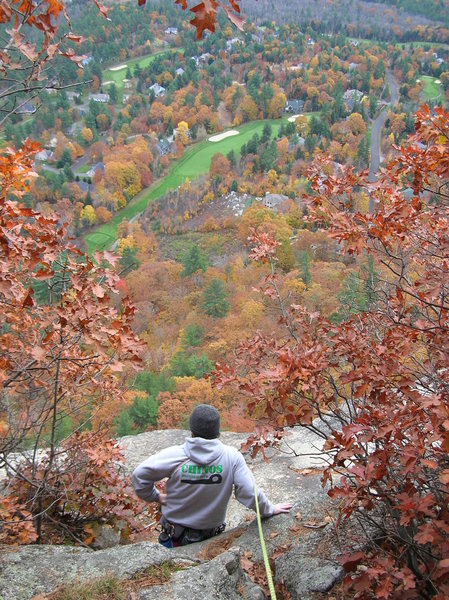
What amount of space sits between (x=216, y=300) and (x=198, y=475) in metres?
32.9

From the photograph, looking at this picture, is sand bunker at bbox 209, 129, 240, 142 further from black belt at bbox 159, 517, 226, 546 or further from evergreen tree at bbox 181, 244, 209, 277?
black belt at bbox 159, 517, 226, 546

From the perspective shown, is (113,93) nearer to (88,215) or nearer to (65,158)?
(65,158)

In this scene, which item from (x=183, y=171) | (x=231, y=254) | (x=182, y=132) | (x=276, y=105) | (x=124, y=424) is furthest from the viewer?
(x=276, y=105)

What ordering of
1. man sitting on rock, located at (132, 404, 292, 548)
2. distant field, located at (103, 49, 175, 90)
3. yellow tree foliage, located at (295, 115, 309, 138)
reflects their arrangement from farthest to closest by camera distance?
distant field, located at (103, 49, 175, 90) < yellow tree foliage, located at (295, 115, 309, 138) < man sitting on rock, located at (132, 404, 292, 548)

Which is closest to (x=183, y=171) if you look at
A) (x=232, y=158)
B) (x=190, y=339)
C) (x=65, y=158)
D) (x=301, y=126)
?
(x=232, y=158)

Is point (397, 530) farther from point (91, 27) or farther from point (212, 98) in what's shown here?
point (91, 27)

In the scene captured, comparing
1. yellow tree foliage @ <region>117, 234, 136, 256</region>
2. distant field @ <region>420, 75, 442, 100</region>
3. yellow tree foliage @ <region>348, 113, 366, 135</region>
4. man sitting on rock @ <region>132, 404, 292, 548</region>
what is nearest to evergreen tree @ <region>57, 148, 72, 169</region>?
yellow tree foliage @ <region>117, 234, 136, 256</region>

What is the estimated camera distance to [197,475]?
364 cm

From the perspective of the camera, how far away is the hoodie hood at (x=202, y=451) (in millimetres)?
3562

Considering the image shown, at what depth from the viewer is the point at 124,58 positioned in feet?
383

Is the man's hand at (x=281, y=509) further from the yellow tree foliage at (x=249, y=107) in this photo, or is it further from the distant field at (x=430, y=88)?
the distant field at (x=430, y=88)

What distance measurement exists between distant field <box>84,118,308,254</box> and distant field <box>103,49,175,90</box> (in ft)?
105

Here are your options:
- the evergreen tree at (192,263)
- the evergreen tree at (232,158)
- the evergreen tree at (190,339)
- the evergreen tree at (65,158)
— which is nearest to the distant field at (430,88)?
the evergreen tree at (232,158)

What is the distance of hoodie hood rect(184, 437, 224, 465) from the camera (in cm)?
356
